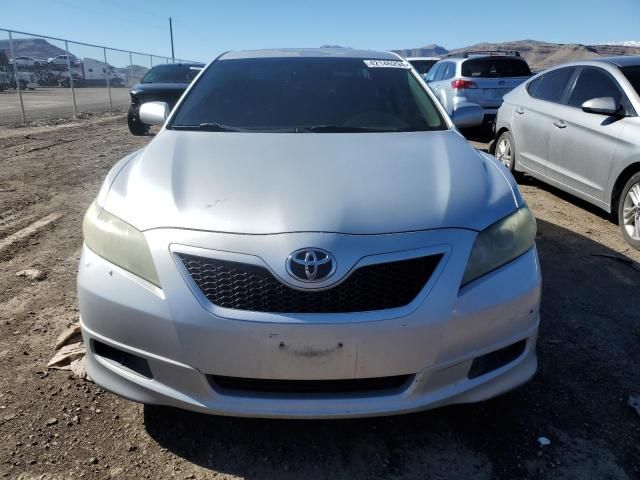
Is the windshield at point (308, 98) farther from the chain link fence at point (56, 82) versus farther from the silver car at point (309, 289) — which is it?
the chain link fence at point (56, 82)

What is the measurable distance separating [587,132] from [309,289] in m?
4.22

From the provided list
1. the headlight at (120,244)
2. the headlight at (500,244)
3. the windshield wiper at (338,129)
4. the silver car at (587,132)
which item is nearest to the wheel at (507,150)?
the silver car at (587,132)

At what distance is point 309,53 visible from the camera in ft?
12.4

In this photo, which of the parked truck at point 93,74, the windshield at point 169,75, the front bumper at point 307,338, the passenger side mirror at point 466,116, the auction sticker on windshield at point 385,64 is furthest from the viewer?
the parked truck at point 93,74

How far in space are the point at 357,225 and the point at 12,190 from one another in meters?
5.64

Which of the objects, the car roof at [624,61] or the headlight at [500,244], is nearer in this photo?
the headlight at [500,244]

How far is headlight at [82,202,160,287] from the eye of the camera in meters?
1.91

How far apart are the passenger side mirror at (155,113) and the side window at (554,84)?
4.14m

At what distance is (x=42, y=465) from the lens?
Result: 2.03 m

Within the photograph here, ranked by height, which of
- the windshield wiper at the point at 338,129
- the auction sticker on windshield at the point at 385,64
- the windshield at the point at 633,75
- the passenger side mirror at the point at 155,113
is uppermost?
the auction sticker on windshield at the point at 385,64

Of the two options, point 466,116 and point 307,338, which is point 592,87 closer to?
point 466,116

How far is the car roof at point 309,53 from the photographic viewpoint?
3717mm

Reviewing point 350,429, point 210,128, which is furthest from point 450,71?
point 350,429

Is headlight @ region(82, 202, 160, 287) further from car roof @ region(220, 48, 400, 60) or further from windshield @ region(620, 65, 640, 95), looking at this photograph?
windshield @ region(620, 65, 640, 95)
